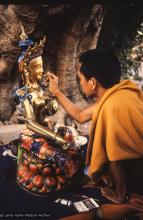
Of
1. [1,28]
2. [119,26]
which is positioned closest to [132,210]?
[1,28]

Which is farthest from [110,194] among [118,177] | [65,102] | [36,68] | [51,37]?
[51,37]

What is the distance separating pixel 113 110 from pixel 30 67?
89 centimetres

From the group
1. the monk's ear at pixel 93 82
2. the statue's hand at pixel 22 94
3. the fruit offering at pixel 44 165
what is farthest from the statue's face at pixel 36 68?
the monk's ear at pixel 93 82

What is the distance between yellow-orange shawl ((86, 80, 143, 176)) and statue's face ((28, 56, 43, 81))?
727 mm

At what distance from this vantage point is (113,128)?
2207 millimetres

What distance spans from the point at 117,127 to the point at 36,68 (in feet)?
3.09

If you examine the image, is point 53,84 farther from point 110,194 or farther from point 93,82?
point 110,194

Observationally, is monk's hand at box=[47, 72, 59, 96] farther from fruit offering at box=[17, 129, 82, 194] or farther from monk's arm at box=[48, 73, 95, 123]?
fruit offering at box=[17, 129, 82, 194]

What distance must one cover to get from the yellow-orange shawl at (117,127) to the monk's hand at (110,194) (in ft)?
0.87

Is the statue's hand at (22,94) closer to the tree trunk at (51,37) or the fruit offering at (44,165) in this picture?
the fruit offering at (44,165)

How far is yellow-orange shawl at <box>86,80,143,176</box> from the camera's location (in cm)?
221

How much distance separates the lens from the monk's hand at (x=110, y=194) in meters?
2.44

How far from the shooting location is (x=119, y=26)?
438 cm

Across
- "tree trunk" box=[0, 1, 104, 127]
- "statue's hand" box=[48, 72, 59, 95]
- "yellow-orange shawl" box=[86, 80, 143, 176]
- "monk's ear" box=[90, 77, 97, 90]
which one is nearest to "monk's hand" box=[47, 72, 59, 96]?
"statue's hand" box=[48, 72, 59, 95]
